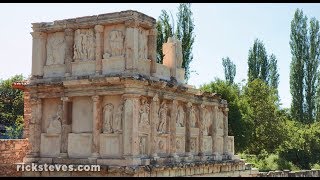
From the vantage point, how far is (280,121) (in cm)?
3111

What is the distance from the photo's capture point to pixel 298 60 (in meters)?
36.8

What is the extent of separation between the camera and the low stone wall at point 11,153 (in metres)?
17.0

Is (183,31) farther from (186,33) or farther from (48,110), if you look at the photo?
(48,110)

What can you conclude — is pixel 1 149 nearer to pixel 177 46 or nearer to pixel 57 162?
pixel 57 162

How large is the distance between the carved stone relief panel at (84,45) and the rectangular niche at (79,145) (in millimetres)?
2673

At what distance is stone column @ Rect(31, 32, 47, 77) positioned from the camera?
16.3m

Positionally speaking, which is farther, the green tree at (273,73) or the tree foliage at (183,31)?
the green tree at (273,73)

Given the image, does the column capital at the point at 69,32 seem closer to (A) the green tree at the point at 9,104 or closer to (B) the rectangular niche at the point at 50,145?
(B) the rectangular niche at the point at 50,145

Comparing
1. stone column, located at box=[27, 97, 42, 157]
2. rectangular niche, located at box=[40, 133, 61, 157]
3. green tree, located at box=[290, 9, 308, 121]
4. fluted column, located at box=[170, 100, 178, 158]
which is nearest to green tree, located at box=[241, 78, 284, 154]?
green tree, located at box=[290, 9, 308, 121]

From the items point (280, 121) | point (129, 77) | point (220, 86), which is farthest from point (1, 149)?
point (280, 121)

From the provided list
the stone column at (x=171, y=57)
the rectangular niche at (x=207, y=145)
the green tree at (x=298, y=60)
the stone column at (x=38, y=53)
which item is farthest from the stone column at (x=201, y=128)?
the green tree at (x=298, y=60)

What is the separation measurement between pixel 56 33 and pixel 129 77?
402cm

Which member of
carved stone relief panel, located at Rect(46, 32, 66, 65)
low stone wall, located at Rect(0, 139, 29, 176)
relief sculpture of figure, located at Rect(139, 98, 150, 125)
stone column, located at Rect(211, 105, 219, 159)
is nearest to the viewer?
relief sculpture of figure, located at Rect(139, 98, 150, 125)

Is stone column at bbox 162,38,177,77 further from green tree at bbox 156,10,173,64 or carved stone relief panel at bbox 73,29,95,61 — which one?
green tree at bbox 156,10,173,64
